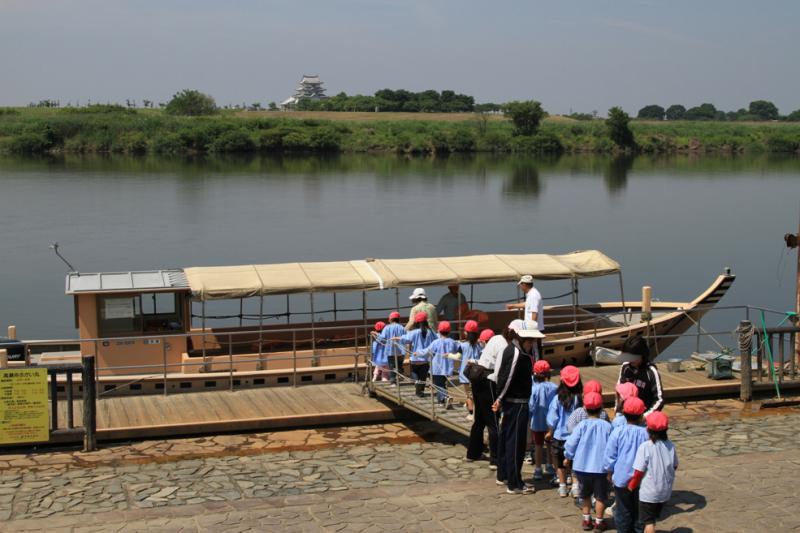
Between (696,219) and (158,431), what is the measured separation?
4554 centimetres

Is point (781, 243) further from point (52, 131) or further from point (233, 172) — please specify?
point (52, 131)

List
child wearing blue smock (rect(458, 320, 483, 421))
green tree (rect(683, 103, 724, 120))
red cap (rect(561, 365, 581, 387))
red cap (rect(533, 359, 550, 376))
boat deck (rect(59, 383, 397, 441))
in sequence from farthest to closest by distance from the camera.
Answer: green tree (rect(683, 103, 724, 120)) < boat deck (rect(59, 383, 397, 441)) < child wearing blue smock (rect(458, 320, 483, 421)) < red cap (rect(533, 359, 550, 376)) < red cap (rect(561, 365, 581, 387))

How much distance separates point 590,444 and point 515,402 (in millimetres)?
1314

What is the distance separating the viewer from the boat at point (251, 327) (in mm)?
16578

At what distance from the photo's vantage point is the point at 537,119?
111562 mm

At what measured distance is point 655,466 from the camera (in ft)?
29.9

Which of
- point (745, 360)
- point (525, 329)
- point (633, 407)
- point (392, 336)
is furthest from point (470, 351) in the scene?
point (745, 360)

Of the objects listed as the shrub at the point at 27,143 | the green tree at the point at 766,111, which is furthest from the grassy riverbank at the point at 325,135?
the green tree at the point at 766,111

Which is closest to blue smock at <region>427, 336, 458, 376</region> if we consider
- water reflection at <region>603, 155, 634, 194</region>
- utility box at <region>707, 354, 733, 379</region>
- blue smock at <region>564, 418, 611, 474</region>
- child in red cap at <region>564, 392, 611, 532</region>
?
child in red cap at <region>564, 392, 611, 532</region>

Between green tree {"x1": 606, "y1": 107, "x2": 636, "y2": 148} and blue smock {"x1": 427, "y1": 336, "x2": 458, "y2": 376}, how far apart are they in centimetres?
9770

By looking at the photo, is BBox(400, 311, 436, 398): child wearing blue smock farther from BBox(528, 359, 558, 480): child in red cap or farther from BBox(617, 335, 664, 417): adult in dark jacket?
BBox(617, 335, 664, 417): adult in dark jacket

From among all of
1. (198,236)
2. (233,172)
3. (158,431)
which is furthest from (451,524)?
(233,172)

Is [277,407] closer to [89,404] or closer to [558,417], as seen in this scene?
[89,404]

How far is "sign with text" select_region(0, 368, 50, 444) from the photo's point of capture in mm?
12836
